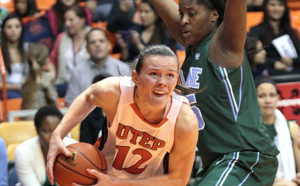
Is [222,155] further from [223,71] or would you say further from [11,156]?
[11,156]

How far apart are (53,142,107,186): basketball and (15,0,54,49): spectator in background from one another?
5.00 m

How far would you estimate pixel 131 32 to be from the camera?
7340 millimetres

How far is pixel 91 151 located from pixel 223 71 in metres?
0.95

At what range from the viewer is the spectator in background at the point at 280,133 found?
5270mm

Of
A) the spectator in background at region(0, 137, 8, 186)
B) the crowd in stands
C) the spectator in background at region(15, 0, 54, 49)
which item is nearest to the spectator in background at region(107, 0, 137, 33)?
the crowd in stands

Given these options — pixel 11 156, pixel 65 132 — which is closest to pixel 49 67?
pixel 11 156

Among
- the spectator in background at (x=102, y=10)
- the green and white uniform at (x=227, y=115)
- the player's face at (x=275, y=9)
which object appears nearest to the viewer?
the green and white uniform at (x=227, y=115)

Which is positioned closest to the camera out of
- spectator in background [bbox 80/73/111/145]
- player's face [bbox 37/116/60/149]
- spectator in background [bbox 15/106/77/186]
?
spectator in background [bbox 15/106/77/186]

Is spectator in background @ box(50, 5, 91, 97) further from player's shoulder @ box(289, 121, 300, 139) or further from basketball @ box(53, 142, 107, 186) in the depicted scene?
basketball @ box(53, 142, 107, 186)

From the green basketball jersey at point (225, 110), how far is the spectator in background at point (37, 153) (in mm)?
2020

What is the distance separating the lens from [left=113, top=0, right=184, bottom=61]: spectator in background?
286 inches

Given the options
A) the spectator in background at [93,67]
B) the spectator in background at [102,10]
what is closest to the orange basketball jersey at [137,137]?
the spectator in background at [93,67]

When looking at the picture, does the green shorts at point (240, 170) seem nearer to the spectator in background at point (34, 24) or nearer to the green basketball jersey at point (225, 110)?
the green basketball jersey at point (225, 110)

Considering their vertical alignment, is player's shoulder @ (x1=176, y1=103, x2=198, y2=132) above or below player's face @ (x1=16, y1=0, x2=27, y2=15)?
below
